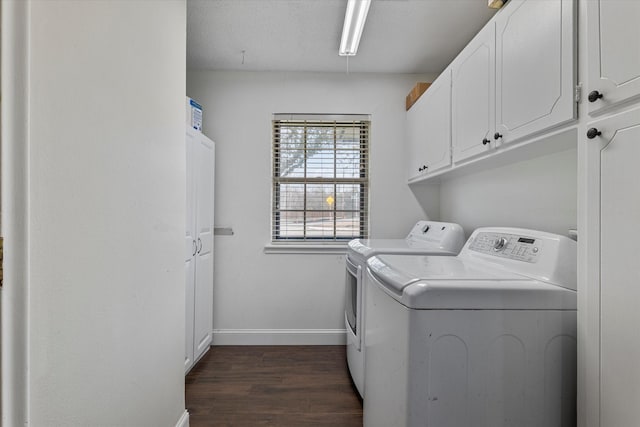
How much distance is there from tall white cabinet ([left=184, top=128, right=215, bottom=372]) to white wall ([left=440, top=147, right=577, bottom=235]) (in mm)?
2092

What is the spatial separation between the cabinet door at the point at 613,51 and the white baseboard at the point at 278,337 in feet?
8.40

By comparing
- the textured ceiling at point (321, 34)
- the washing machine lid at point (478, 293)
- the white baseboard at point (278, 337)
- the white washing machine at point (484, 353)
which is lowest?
the white baseboard at point (278, 337)

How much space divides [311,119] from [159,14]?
1.80m

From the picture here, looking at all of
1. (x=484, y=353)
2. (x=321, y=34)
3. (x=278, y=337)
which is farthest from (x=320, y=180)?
(x=484, y=353)

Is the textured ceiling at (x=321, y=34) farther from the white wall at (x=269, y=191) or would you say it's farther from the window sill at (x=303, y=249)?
the window sill at (x=303, y=249)

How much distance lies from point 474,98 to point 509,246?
0.85 metres

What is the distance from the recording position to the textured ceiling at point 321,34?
2.06 m

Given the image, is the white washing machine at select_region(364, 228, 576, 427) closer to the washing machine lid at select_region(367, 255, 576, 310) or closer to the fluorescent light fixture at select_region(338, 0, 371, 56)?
the washing machine lid at select_region(367, 255, 576, 310)

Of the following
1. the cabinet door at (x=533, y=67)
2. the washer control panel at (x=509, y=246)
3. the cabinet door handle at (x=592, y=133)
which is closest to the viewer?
the cabinet door handle at (x=592, y=133)

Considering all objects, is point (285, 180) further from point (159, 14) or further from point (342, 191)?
point (159, 14)

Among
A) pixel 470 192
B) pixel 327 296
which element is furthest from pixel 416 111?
pixel 327 296

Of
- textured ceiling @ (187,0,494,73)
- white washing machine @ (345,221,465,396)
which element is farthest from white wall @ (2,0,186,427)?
white washing machine @ (345,221,465,396)

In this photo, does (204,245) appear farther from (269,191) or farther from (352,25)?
(352,25)

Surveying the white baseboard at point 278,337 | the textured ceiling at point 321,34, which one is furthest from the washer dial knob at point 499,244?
the white baseboard at point 278,337
